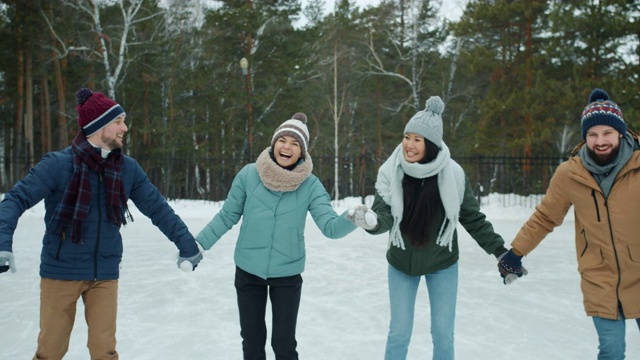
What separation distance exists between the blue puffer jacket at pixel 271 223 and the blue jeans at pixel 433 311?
45 centimetres

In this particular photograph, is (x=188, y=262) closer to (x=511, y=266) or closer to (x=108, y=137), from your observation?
(x=108, y=137)

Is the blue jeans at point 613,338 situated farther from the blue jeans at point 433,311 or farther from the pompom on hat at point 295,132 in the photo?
the pompom on hat at point 295,132

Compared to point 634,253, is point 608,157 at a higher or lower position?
higher

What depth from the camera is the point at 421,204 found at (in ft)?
9.18

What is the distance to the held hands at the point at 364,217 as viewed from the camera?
2590mm

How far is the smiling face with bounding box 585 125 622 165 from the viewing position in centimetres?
254

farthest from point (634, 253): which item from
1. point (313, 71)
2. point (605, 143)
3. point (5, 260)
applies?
point (313, 71)

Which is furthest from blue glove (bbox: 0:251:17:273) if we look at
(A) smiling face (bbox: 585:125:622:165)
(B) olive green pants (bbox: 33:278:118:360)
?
A: (A) smiling face (bbox: 585:125:622:165)

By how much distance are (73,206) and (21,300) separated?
11.6ft

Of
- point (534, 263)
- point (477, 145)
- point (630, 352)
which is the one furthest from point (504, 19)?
point (630, 352)

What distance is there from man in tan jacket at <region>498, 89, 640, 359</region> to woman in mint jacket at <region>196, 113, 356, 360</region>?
1.22 meters

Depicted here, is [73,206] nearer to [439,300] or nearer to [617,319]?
[439,300]

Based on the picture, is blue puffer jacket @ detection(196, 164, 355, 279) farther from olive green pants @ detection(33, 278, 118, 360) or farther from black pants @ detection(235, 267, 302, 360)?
olive green pants @ detection(33, 278, 118, 360)

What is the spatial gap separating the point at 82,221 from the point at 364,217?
145 cm
